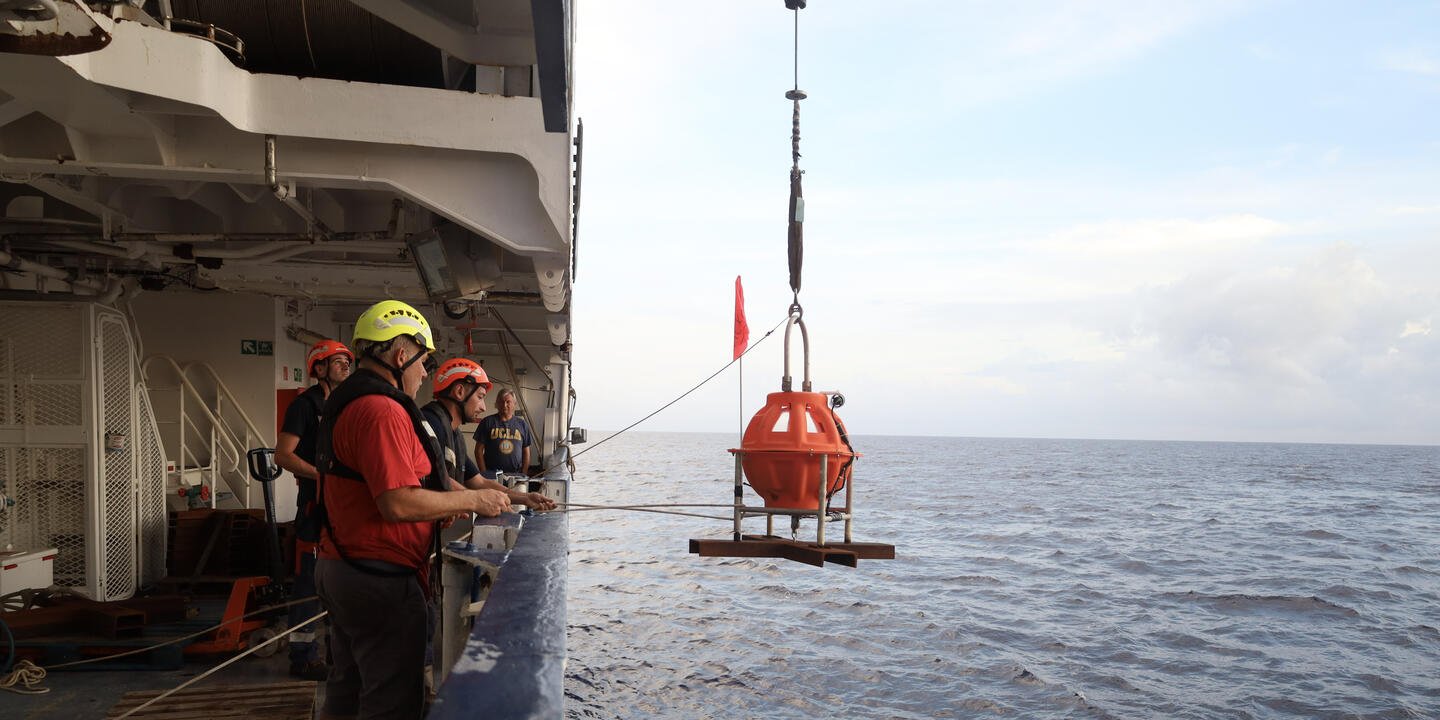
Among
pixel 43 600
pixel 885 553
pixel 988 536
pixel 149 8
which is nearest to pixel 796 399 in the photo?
pixel 885 553

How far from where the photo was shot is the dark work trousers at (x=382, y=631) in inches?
124

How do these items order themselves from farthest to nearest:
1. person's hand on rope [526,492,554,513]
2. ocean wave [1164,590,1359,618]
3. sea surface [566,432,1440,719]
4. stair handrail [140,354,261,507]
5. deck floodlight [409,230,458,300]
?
ocean wave [1164,590,1359,618]
sea surface [566,432,1440,719]
stair handrail [140,354,261,507]
deck floodlight [409,230,458,300]
person's hand on rope [526,492,554,513]

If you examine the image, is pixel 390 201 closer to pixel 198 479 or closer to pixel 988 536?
pixel 198 479

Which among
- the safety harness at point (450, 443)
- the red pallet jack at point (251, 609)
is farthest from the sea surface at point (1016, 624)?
the red pallet jack at point (251, 609)

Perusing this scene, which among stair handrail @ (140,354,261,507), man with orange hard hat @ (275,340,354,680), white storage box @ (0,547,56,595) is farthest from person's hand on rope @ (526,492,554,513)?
stair handrail @ (140,354,261,507)

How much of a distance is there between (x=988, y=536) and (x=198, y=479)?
23898mm

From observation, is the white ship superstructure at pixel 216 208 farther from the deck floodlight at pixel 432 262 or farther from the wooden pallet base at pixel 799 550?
the wooden pallet base at pixel 799 550

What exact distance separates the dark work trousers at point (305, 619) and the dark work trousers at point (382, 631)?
246 cm

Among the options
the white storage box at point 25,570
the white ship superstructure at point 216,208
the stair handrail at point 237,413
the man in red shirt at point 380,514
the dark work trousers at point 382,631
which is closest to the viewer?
the man in red shirt at point 380,514

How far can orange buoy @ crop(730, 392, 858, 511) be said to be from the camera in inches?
191

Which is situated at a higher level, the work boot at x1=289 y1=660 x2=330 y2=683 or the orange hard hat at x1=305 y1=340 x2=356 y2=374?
the orange hard hat at x1=305 y1=340 x2=356 y2=374

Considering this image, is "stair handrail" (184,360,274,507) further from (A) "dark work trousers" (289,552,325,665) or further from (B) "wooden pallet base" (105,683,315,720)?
(B) "wooden pallet base" (105,683,315,720)

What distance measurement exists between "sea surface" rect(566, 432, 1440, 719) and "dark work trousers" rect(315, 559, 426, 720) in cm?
287

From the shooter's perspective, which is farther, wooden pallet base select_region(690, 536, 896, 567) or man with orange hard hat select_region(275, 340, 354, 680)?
man with orange hard hat select_region(275, 340, 354, 680)
